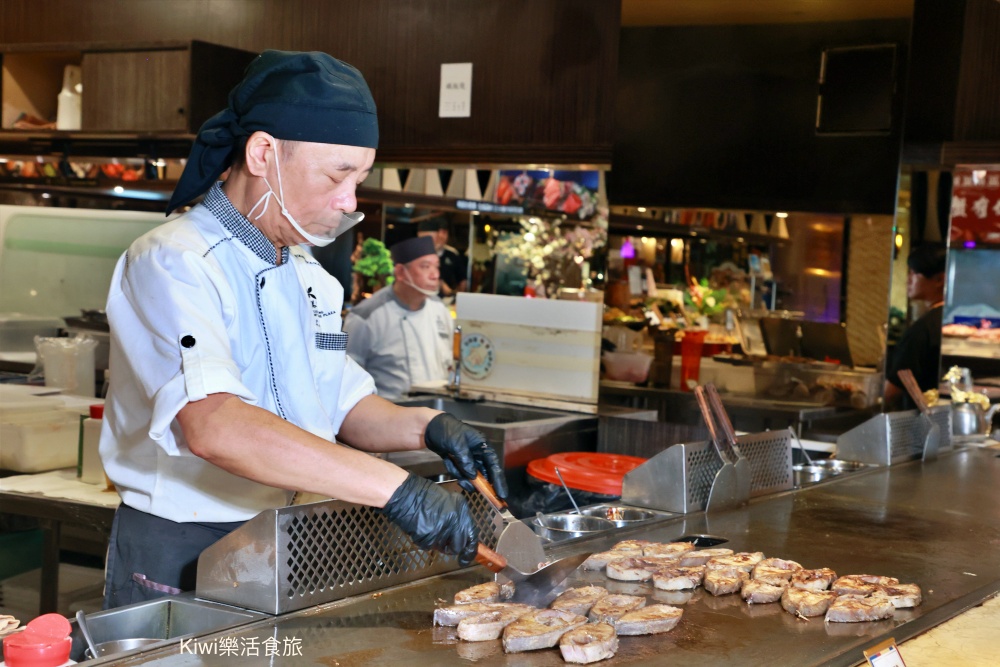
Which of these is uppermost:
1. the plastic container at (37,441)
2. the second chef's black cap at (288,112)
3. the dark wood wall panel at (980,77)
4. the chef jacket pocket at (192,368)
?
the dark wood wall panel at (980,77)

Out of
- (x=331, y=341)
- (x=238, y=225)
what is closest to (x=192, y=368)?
(x=238, y=225)

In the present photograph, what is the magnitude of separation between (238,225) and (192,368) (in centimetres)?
37

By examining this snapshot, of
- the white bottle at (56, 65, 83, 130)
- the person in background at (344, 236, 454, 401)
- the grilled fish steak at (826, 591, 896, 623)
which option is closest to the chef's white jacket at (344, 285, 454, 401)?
the person in background at (344, 236, 454, 401)

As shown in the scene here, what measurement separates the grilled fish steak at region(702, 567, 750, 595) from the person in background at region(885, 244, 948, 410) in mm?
2495

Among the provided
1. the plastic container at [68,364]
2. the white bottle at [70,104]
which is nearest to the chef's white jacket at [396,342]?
the plastic container at [68,364]

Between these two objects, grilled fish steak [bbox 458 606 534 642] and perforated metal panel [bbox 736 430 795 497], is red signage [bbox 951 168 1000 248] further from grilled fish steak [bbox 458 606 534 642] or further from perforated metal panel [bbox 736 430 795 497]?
grilled fish steak [bbox 458 606 534 642]

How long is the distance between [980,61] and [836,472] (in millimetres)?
2085

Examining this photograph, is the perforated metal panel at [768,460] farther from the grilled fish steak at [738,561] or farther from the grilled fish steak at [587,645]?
the grilled fish steak at [587,645]

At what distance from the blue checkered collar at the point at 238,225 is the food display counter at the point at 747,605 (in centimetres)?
63

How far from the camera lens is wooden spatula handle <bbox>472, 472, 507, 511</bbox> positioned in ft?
5.96

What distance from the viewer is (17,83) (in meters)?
Result: 4.88

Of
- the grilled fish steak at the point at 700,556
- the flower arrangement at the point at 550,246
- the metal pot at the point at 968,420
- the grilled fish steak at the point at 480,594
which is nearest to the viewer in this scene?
the grilled fish steak at the point at 480,594

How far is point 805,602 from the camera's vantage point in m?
1.77

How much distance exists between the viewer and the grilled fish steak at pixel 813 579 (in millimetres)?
1879
